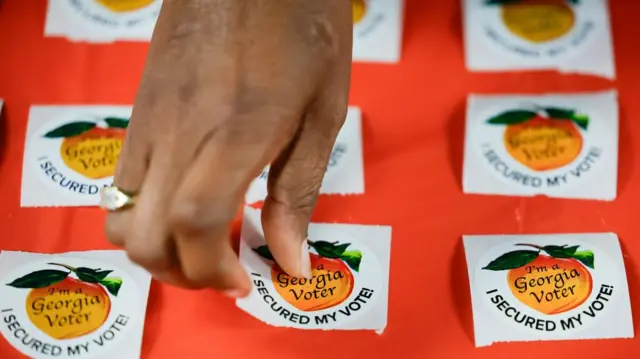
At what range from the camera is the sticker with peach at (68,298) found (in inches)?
24.6

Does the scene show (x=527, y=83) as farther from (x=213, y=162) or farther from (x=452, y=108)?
(x=213, y=162)

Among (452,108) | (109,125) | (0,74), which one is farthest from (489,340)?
(0,74)

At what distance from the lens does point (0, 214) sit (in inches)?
26.9

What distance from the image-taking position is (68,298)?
2.09 ft

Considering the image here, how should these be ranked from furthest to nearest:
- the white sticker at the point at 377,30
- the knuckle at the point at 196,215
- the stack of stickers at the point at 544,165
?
the white sticker at the point at 377,30 < the stack of stickers at the point at 544,165 < the knuckle at the point at 196,215

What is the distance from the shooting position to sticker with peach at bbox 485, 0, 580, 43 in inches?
31.6

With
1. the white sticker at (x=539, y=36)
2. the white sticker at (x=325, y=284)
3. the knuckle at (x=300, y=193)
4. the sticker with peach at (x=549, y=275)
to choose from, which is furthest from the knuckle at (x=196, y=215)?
the white sticker at (x=539, y=36)

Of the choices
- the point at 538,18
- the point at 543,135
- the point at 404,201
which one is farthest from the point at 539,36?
the point at 404,201

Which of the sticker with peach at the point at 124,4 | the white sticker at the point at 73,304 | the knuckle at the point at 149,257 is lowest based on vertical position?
the white sticker at the point at 73,304

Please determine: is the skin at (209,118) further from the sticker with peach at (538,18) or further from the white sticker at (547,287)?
the sticker with peach at (538,18)

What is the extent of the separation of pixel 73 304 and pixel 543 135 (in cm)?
47

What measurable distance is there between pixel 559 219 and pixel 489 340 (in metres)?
0.14

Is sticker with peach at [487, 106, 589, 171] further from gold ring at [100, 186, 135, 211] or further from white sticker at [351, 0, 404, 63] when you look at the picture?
gold ring at [100, 186, 135, 211]

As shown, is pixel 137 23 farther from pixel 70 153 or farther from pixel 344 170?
pixel 344 170
